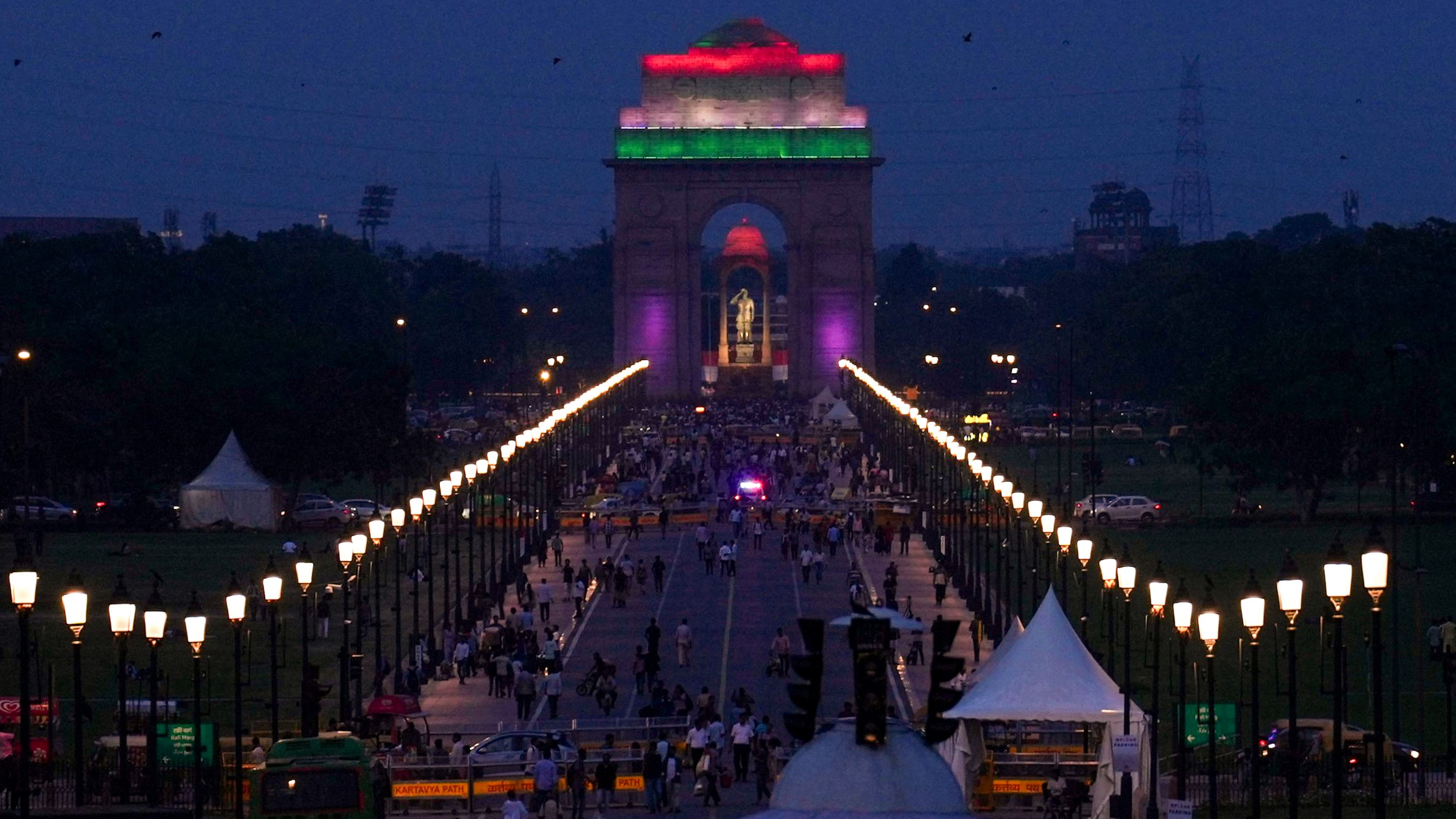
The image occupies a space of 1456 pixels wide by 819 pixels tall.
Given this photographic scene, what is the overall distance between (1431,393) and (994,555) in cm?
1298

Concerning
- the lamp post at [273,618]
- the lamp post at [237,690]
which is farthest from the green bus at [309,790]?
the lamp post at [273,618]

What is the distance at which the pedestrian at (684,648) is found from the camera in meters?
41.2

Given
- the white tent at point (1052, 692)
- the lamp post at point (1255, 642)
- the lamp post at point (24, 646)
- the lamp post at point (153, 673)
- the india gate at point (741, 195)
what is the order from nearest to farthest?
the lamp post at point (24, 646) < the lamp post at point (1255, 642) < the lamp post at point (153, 673) < the white tent at point (1052, 692) < the india gate at point (741, 195)

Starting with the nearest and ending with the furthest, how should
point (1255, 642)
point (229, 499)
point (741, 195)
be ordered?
point (1255, 642)
point (229, 499)
point (741, 195)

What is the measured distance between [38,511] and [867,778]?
178 feet

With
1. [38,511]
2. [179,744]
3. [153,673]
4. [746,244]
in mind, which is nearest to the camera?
[153,673]

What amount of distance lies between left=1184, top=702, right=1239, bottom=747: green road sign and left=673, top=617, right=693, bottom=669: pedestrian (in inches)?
410

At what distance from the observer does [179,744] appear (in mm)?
30234

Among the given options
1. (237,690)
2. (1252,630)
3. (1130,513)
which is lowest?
(237,690)

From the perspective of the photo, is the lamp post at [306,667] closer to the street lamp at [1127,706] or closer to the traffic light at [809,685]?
the street lamp at [1127,706]

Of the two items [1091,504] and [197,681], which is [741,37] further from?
[197,681]

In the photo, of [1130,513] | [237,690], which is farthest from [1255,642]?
[1130,513]

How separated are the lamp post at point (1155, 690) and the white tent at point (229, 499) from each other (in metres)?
38.8

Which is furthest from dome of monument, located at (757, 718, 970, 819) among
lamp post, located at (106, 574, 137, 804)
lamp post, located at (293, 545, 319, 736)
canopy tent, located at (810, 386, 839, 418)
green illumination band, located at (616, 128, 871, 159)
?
green illumination band, located at (616, 128, 871, 159)
